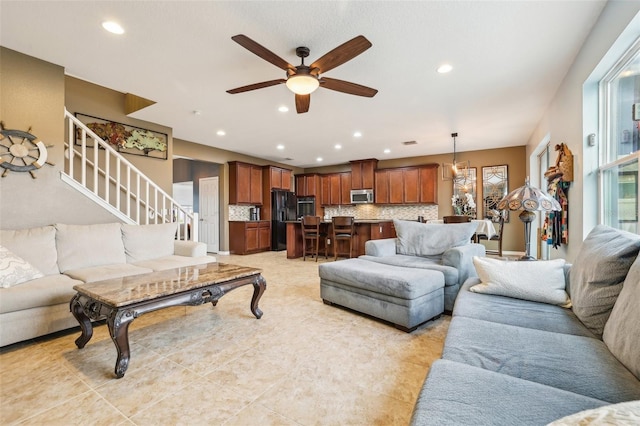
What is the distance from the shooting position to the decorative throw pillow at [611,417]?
1.81ft

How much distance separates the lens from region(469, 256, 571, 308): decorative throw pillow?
1797mm

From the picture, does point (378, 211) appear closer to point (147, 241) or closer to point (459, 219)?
point (459, 219)

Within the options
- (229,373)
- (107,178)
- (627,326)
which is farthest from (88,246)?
(627,326)

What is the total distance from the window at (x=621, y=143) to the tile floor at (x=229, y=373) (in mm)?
1669

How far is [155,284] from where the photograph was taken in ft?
6.96

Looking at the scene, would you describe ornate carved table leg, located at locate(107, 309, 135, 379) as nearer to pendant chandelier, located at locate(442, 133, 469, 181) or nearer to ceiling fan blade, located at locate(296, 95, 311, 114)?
ceiling fan blade, located at locate(296, 95, 311, 114)

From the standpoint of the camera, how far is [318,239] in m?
6.12

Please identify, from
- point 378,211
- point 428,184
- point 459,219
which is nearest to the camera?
point 459,219

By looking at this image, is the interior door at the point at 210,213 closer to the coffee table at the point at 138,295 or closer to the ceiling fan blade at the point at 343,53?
the coffee table at the point at 138,295

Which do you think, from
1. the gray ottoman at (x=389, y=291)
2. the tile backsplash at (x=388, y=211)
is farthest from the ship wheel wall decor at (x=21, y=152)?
the tile backsplash at (x=388, y=211)

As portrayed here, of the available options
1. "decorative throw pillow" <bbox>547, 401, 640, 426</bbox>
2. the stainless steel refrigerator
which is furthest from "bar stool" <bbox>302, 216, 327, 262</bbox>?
"decorative throw pillow" <bbox>547, 401, 640, 426</bbox>

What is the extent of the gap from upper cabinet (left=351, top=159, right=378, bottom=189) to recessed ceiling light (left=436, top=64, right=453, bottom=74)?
4.91 metres

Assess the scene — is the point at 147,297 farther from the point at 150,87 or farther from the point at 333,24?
the point at 150,87

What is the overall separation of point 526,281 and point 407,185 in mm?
5857
